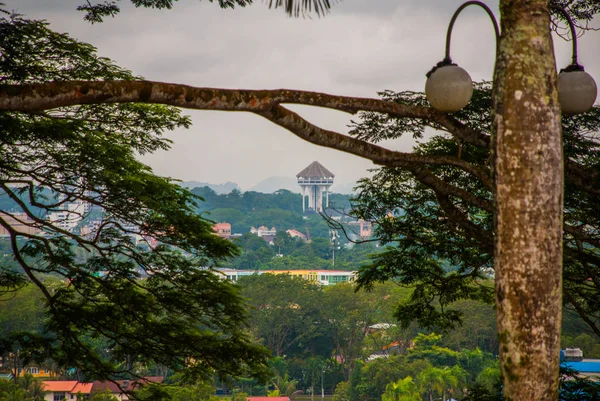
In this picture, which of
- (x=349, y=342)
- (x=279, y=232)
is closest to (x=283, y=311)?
(x=349, y=342)

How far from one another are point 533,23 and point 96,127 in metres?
5.41

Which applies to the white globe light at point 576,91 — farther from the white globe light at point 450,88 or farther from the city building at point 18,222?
the city building at point 18,222

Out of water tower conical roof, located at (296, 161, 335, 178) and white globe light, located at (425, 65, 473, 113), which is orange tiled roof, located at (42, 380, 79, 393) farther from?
water tower conical roof, located at (296, 161, 335, 178)

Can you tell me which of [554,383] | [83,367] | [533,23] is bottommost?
[83,367]

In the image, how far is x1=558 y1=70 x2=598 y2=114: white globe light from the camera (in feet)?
10.0

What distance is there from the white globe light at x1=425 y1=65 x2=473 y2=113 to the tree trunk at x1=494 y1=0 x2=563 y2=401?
50 cm

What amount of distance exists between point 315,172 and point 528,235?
121986mm

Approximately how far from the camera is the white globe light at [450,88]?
112 inches

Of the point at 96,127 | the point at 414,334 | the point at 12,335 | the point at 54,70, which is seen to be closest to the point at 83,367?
the point at 12,335

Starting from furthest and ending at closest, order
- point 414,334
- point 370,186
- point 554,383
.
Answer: point 414,334
point 370,186
point 554,383

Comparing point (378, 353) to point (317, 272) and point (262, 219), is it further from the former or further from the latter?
point (262, 219)

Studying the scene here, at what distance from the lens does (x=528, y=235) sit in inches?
88.2

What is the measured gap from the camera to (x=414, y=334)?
32344 mm

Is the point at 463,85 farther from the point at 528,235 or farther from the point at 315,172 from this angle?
the point at 315,172
